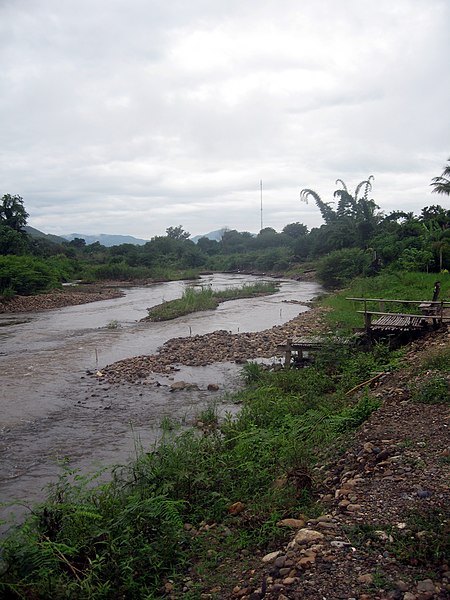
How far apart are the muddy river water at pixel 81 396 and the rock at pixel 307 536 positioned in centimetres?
296

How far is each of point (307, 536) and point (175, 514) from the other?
1500 mm

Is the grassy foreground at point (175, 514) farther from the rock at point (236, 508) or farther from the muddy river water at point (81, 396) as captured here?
the muddy river water at point (81, 396)

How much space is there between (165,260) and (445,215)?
3711 centimetres

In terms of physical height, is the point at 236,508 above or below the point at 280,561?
below

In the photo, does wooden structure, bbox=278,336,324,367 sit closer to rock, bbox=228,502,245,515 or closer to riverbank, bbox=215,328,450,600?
riverbank, bbox=215,328,450,600

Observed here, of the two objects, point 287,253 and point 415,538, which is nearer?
point 415,538

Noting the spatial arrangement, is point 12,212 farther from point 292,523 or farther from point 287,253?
point 292,523

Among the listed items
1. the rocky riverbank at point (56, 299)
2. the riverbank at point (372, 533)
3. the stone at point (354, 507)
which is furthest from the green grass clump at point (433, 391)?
the rocky riverbank at point (56, 299)

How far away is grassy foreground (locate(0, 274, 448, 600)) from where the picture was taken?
4.13 meters

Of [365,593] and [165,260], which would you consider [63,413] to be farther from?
[165,260]

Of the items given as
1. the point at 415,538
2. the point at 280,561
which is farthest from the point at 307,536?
the point at 415,538

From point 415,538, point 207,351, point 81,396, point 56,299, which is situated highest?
point 56,299

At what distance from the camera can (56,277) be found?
39.1 meters

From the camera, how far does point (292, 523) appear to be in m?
4.48
